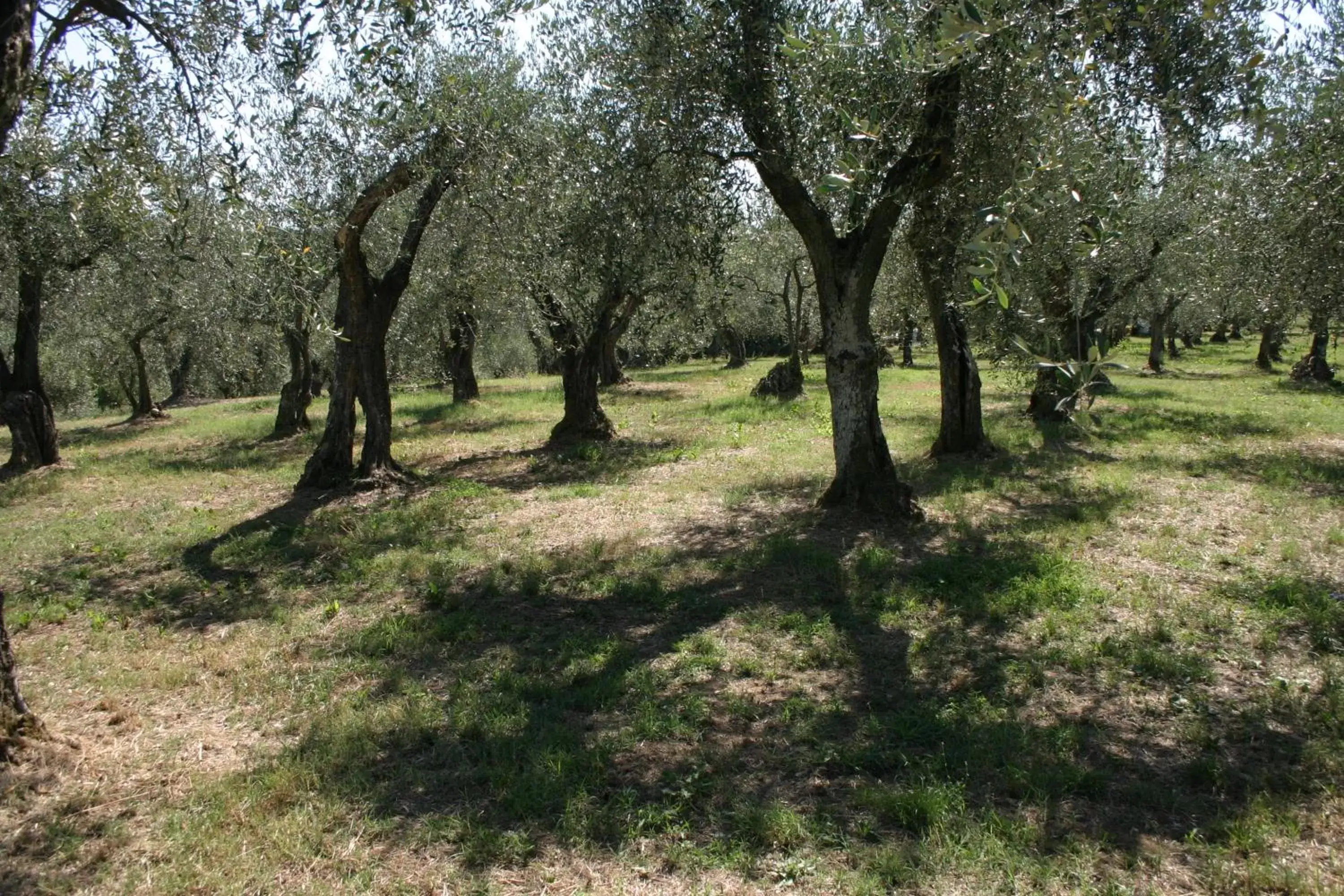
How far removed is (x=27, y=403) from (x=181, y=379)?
72.5 ft

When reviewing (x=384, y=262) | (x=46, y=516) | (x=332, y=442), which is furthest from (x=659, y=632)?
(x=384, y=262)

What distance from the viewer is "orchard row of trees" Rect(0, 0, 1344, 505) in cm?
593

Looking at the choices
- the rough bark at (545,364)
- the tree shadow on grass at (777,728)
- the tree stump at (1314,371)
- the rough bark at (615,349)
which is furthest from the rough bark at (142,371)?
the tree stump at (1314,371)

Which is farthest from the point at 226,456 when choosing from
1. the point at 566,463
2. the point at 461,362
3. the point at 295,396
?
the point at 461,362

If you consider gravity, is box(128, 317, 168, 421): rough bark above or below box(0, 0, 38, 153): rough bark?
below

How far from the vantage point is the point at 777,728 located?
550 centimetres

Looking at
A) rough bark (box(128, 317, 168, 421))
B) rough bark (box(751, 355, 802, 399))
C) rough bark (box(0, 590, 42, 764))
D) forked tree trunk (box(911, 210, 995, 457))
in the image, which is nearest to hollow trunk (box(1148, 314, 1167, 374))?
rough bark (box(751, 355, 802, 399))

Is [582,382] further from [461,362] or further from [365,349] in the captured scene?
[461,362]

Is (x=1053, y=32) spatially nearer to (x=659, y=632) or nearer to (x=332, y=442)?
(x=659, y=632)

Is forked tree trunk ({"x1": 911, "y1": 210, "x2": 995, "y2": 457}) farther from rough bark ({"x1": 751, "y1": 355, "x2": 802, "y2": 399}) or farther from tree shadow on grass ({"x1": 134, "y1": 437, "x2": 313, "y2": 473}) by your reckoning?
tree shadow on grass ({"x1": 134, "y1": 437, "x2": 313, "y2": 473})

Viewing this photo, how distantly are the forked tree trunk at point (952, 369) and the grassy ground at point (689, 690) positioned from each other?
5.92ft

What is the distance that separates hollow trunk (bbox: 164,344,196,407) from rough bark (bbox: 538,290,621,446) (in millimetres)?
22039

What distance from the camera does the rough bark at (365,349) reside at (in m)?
12.2

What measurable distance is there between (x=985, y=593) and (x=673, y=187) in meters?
5.61
